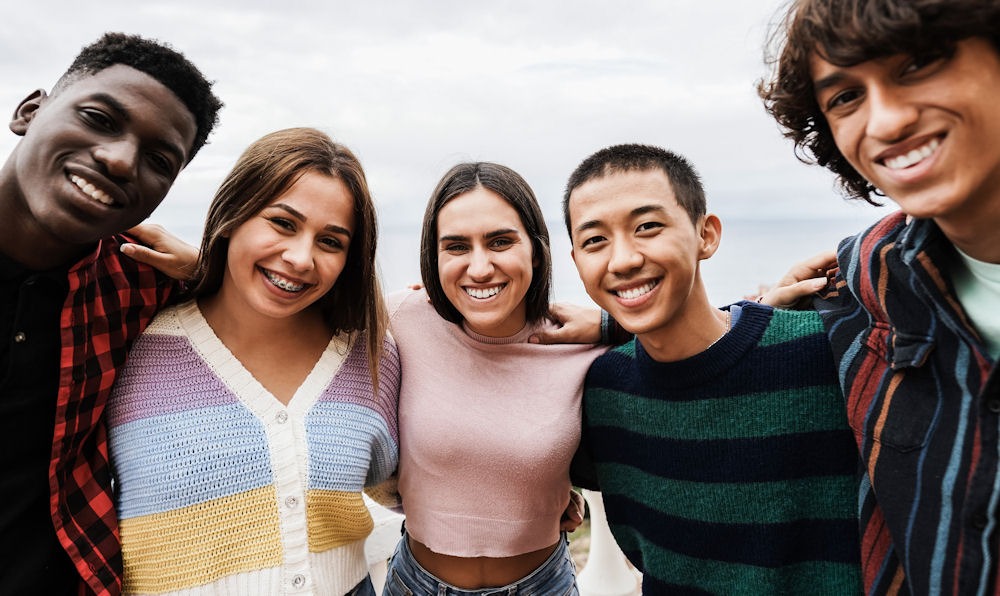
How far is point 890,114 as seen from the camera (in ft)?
3.75

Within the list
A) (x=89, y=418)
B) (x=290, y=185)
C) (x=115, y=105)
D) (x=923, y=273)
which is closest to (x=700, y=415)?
(x=923, y=273)

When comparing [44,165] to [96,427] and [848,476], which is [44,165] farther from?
[848,476]

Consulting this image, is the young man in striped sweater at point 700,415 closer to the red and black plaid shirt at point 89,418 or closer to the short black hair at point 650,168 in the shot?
the short black hair at point 650,168

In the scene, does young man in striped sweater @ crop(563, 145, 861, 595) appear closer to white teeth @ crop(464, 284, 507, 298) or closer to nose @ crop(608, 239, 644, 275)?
nose @ crop(608, 239, 644, 275)

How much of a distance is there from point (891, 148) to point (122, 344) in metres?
1.91

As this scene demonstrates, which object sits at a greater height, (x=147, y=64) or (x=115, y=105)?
(x=147, y=64)

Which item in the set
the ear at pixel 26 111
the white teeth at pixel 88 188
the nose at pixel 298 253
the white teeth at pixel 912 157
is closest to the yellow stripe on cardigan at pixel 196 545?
the nose at pixel 298 253

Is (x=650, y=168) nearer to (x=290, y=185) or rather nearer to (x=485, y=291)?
(x=485, y=291)

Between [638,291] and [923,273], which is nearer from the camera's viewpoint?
[923,273]

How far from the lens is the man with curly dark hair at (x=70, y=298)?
1.47 meters

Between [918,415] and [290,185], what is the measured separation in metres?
1.68

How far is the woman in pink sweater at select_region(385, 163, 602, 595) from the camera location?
6.33 ft

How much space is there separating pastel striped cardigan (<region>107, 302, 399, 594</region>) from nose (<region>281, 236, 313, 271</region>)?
13.1 inches

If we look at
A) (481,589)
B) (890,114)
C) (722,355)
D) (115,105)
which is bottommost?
(481,589)
